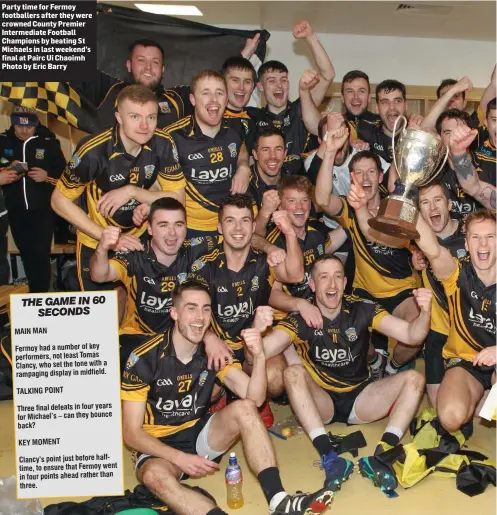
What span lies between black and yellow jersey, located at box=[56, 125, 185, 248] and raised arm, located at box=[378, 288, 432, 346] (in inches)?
60.3

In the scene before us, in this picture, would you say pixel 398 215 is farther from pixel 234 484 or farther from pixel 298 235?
pixel 234 484

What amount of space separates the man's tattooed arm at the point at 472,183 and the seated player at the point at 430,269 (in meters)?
0.21

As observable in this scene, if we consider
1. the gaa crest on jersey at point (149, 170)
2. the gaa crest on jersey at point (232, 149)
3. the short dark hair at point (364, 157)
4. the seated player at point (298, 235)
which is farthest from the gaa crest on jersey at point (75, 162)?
the short dark hair at point (364, 157)

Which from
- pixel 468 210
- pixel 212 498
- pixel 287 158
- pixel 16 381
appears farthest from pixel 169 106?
pixel 212 498

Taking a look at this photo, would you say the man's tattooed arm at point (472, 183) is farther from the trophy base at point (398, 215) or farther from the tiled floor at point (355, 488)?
the tiled floor at point (355, 488)

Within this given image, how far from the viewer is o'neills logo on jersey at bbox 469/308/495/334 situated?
3.97 meters

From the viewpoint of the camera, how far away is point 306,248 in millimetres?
4801

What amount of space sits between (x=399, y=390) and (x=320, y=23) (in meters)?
5.73

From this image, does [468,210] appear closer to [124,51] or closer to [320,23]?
[124,51]

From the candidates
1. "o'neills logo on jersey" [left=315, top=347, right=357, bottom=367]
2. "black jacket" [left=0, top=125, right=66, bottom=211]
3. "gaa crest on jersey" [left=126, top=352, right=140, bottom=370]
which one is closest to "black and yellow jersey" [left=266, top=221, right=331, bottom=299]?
"o'neills logo on jersey" [left=315, top=347, right=357, bottom=367]

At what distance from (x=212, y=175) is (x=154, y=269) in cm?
86

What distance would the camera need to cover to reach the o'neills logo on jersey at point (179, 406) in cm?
368

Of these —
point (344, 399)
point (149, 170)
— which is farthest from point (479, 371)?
point (149, 170)

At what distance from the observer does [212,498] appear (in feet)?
11.1
